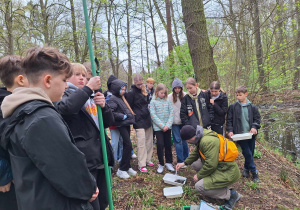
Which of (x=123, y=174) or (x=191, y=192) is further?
(x=123, y=174)

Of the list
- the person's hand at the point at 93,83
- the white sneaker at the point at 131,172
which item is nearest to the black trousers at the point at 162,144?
the white sneaker at the point at 131,172

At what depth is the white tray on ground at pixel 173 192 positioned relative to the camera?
3.11 meters

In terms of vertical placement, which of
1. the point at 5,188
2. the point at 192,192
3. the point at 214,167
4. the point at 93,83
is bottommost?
the point at 192,192

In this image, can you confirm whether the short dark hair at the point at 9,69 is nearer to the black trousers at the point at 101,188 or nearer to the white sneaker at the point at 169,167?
the black trousers at the point at 101,188

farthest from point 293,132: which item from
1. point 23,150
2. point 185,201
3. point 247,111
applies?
point 23,150

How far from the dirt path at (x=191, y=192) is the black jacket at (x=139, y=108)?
3.15 ft

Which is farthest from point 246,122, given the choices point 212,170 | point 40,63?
point 40,63

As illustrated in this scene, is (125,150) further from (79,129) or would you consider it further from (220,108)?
(220,108)

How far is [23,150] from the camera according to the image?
1.07 m

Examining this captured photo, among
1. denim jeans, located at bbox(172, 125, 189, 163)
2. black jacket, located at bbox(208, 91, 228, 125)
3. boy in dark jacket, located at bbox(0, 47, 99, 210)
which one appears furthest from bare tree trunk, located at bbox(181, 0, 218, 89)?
boy in dark jacket, located at bbox(0, 47, 99, 210)

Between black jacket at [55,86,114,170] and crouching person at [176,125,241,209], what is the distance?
141 cm

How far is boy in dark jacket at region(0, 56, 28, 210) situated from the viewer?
1458 mm

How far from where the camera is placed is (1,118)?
4.83 feet

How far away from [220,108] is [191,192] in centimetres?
183
